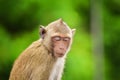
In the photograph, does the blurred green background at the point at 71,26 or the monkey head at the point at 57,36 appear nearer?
the monkey head at the point at 57,36

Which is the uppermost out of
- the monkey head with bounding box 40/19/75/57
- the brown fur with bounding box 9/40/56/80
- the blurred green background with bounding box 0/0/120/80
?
the blurred green background with bounding box 0/0/120/80

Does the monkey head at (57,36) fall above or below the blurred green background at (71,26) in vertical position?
below

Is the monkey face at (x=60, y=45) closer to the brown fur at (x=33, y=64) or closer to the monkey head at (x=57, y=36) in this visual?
the monkey head at (x=57, y=36)

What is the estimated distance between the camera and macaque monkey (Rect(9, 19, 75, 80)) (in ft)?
26.4

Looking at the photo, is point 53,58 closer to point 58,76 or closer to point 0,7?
point 58,76

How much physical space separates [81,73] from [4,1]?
2.51m

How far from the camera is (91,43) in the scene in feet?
54.9

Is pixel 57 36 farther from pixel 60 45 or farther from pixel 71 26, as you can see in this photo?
pixel 71 26

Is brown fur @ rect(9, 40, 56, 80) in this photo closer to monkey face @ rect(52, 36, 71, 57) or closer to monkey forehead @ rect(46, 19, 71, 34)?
monkey face @ rect(52, 36, 71, 57)

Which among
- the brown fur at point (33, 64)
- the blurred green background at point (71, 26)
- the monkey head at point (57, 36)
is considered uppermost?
the blurred green background at point (71, 26)

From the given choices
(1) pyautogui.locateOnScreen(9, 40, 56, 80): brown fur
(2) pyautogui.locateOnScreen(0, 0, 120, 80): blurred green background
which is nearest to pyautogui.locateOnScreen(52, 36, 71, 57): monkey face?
(1) pyautogui.locateOnScreen(9, 40, 56, 80): brown fur

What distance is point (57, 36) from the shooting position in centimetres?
812

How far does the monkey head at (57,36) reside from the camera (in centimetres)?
807

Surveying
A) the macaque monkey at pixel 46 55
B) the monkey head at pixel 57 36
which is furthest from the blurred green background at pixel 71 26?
the monkey head at pixel 57 36
